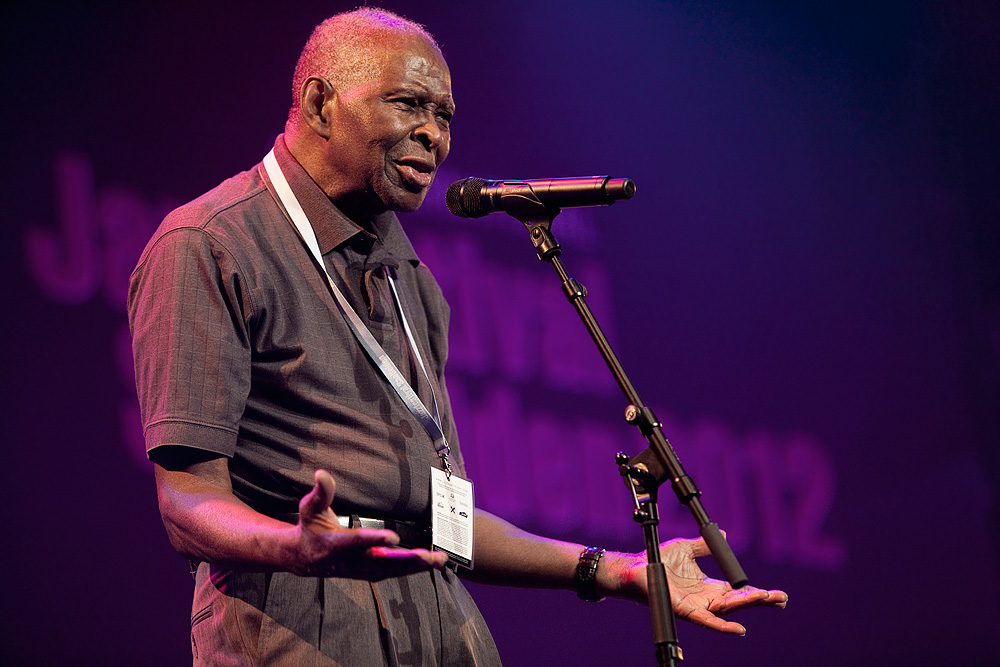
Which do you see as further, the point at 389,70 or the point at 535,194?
the point at 389,70

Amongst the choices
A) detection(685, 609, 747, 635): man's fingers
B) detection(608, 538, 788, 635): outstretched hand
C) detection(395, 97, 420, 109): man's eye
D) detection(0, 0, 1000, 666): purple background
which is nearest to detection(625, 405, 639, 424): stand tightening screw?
detection(608, 538, 788, 635): outstretched hand

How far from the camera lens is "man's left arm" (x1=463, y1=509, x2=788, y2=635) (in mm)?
1484

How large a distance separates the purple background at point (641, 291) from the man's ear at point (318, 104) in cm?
152

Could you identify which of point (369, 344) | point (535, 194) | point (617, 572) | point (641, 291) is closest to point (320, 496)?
point (369, 344)

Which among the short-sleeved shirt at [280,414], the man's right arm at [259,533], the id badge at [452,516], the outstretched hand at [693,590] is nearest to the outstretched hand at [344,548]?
the man's right arm at [259,533]

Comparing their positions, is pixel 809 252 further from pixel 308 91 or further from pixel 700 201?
pixel 308 91

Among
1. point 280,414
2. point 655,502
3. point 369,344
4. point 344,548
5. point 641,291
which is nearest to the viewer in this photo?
point 344,548

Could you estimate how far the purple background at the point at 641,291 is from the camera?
2.91m

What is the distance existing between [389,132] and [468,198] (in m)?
0.22

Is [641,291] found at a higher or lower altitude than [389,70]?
higher

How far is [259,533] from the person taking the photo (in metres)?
Answer: 1.16

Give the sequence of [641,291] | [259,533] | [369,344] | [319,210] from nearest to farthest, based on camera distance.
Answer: [259,533] < [369,344] < [319,210] < [641,291]

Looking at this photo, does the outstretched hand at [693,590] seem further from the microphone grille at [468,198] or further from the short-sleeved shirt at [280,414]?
the microphone grille at [468,198]

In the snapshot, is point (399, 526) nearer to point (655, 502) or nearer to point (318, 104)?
point (655, 502)
